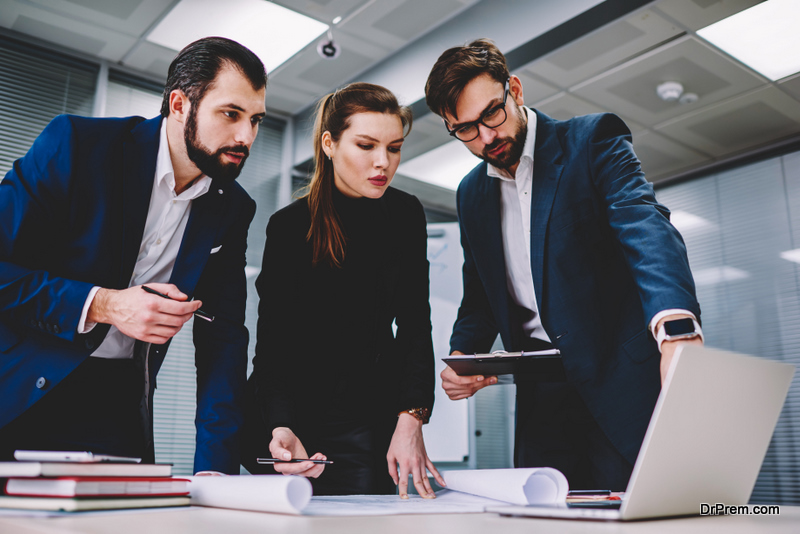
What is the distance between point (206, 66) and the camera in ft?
4.82

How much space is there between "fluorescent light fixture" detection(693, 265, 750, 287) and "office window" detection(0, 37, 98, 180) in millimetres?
4809

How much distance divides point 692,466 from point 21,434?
3.78 feet

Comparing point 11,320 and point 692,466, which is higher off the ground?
point 11,320

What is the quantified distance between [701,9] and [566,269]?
273 centimetres

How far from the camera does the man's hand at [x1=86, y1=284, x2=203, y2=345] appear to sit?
103 centimetres

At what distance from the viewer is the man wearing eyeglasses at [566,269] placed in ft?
4.09

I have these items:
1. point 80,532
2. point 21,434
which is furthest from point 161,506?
point 21,434

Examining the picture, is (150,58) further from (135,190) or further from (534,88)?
(135,190)

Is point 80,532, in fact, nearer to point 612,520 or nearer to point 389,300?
point 612,520

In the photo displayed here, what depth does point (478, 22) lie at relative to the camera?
12.1 feet

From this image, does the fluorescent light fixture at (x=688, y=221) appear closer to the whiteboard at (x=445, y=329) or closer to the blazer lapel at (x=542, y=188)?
the whiteboard at (x=445, y=329)

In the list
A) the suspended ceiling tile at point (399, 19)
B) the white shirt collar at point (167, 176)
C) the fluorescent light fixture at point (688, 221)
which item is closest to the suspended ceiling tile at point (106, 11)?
the suspended ceiling tile at point (399, 19)

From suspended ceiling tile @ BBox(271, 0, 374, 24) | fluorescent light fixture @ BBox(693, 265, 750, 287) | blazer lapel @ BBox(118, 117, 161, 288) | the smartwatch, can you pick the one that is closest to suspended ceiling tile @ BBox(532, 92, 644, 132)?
suspended ceiling tile @ BBox(271, 0, 374, 24)

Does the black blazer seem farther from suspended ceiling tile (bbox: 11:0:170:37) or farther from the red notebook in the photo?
suspended ceiling tile (bbox: 11:0:170:37)
